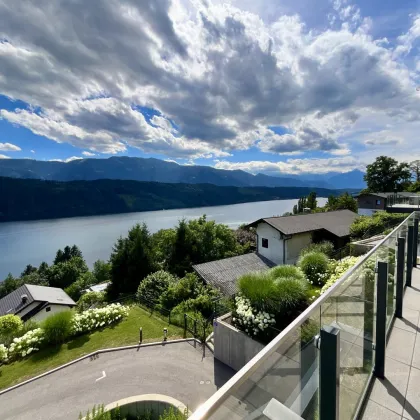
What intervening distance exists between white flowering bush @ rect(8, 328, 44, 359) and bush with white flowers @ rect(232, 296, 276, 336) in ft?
30.3

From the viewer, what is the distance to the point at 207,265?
17.7 meters

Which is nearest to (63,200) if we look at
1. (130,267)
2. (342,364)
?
(130,267)

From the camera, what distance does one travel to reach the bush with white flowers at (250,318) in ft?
21.1

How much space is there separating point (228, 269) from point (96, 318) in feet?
28.9

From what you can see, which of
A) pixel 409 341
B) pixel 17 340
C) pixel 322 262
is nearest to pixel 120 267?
pixel 17 340

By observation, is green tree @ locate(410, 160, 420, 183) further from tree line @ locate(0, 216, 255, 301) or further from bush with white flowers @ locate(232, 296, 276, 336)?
bush with white flowers @ locate(232, 296, 276, 336)

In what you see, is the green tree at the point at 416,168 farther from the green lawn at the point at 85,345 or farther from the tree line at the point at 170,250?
the green lawn at the point at 85,345

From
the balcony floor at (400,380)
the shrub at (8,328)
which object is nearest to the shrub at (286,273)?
the balcony floor at (400,380)

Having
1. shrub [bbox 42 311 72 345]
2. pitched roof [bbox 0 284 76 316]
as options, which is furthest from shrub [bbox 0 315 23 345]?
pitched roof [bbox 0 284 76 316]

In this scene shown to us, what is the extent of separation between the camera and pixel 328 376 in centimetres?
146

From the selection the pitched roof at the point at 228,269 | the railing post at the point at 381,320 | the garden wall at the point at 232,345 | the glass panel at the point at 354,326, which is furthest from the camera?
the pitched roof at the point at 228,269

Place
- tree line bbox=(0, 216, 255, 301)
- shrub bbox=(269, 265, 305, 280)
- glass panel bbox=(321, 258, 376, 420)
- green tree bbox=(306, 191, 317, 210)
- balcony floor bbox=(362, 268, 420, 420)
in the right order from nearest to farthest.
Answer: glass panel bbox=(321, 258, 376, 420), balcony floor bbox=(362, 268, 420, 420), shrub bbox=(269, 265, 305, 280), tree line bbox=(0, 216, 255, 301), green tree bbox=(306, 191, 317, 210)

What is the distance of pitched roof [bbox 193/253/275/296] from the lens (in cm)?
1553

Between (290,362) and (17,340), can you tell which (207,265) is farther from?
(290,362)
